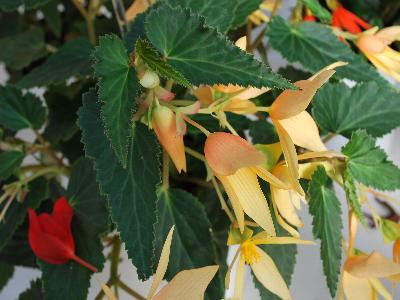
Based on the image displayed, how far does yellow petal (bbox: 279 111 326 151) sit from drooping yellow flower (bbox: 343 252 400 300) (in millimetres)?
78

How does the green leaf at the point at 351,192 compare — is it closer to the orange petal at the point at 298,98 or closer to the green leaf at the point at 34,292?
the orange petal at the point at 298,98

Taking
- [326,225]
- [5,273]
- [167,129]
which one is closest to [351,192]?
[326,225]

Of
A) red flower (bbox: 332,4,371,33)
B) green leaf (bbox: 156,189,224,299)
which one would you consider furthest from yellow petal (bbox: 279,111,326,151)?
red flower (bbox: 332,4,371,33)

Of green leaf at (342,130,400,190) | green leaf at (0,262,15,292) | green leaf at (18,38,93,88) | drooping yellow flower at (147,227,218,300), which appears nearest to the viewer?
drooping yellow flower at (147,227,218,300)

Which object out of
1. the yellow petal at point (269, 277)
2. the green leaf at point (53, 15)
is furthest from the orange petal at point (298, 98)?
the green leaf at point (53, 15)

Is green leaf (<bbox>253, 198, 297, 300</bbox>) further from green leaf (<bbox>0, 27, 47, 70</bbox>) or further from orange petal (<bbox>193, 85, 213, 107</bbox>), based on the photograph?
green leaf (<bbox>0, 27, 47, 70</bbox>)

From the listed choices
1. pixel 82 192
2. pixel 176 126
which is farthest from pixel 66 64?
pixel 176 126

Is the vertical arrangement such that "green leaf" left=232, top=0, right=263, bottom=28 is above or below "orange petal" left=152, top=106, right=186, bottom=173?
above

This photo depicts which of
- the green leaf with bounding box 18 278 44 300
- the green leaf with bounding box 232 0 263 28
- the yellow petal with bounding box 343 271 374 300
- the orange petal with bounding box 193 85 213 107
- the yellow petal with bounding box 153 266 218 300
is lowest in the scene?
the green leaf with bounding box 18 278 44 300

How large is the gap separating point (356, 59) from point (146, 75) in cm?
20

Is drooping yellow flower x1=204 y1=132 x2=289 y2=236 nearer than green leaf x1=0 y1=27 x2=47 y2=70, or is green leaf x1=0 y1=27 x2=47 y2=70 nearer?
drooping yellow flower x1=204 y1=132 x2=289 y2=236

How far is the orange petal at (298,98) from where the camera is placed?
0.27 m

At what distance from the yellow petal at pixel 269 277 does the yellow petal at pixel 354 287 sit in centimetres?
4

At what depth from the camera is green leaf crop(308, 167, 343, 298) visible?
350 mm
